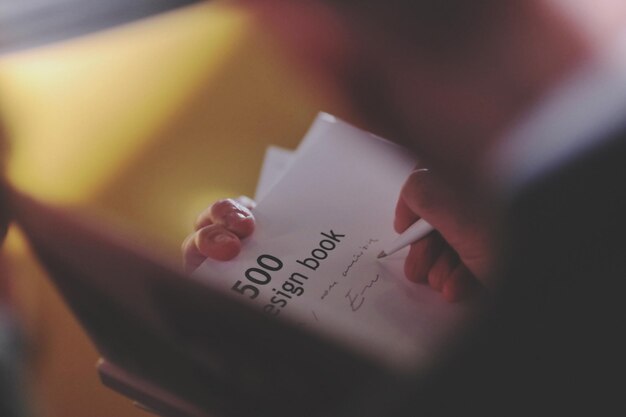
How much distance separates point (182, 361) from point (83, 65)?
428 millimetres

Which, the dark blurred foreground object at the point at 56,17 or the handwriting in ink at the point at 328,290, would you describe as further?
the dark blurred foreground object at the point at 56,17

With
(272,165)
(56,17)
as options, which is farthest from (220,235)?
(56,17)

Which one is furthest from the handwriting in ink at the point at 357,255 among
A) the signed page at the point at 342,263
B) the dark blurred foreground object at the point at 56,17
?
the dark blurred foreground object at the point at 56,17

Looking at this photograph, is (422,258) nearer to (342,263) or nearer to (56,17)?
(342,263)

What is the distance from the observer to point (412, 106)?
1.74 feet

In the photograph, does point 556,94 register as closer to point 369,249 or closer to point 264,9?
point 369,249

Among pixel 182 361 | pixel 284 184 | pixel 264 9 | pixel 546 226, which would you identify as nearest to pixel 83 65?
pixel 264 9

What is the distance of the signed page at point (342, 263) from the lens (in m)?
0.46

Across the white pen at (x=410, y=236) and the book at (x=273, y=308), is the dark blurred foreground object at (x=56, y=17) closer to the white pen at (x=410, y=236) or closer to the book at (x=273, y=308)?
the book at (x=273, y=308)

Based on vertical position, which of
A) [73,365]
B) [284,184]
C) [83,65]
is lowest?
Answer: [73,365]

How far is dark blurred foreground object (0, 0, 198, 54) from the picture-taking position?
687 millimetres

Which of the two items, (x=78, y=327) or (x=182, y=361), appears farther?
(x=78, y=327)

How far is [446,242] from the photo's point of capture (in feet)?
1.66

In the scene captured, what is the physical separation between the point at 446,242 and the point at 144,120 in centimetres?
40
